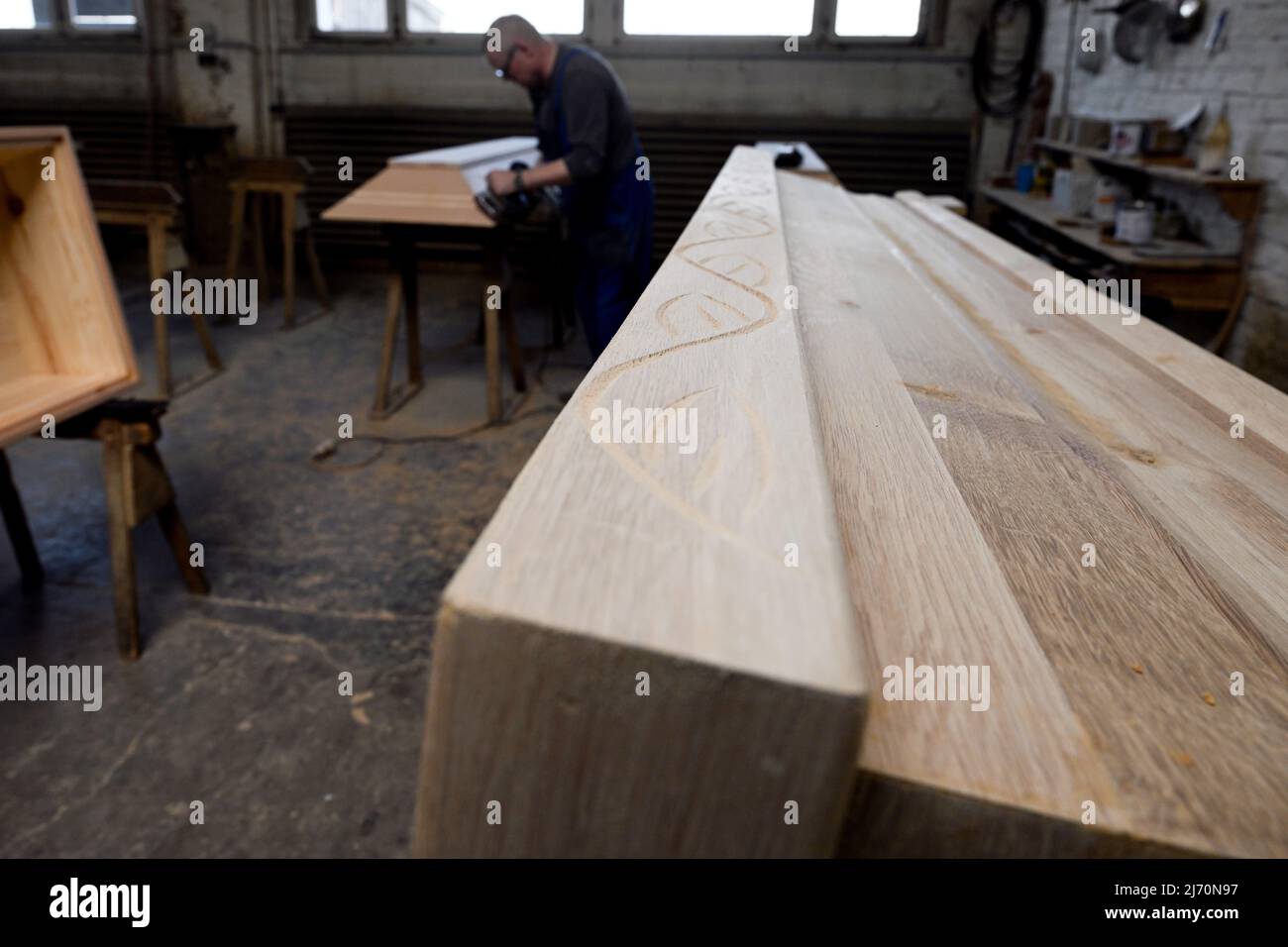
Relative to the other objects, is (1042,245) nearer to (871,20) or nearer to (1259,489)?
(871,20)

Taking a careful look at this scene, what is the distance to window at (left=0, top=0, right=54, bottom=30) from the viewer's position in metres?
7.83

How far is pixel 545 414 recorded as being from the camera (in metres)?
4.57

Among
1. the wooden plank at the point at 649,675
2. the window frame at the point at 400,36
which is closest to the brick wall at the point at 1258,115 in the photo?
the wooden plank at the point at 649,675

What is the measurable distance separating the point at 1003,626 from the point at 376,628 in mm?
2375

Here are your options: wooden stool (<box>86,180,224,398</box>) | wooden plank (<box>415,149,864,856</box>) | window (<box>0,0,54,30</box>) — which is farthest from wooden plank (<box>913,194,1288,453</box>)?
window (<box>0,0,54,30</box>)

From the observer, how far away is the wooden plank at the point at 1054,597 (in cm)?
48

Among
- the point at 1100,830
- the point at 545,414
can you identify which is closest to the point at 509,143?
the point at 545,414

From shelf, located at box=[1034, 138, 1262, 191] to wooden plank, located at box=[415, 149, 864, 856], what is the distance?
412 centimetres
